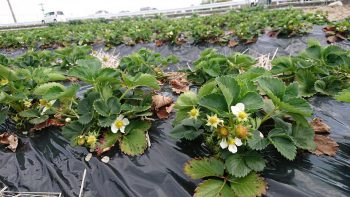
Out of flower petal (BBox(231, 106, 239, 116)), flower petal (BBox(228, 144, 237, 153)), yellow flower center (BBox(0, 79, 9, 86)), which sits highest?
flower petal (BBox(231, 106, 239, 116))

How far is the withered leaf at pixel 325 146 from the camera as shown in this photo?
1646 mm

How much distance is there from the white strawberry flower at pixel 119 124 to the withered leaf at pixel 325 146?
45.0 inches

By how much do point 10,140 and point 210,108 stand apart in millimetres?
1538

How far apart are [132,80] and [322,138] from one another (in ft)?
4.01

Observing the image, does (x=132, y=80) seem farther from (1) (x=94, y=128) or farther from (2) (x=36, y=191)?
→ (2) (x=36, y=191)

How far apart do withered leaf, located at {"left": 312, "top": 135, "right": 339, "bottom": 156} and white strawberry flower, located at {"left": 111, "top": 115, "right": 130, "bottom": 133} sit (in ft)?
3.75

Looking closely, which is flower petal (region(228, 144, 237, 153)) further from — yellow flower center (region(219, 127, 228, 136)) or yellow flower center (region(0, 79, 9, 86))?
yellow flower center (region(0, 79, 9, 86))

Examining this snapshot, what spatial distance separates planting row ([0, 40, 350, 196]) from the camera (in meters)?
1.46

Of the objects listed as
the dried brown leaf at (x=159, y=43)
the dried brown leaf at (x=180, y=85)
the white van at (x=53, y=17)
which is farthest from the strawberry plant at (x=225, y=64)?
the white van at (x=53, y=17)

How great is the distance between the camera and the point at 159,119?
7.14 feet

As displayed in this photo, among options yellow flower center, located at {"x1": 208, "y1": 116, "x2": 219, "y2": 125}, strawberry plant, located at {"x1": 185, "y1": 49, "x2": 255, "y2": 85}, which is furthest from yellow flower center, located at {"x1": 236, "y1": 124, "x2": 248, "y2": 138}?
strawberry plant, located at {"x1": 185, "y1": 49, "x2": 255, "y2": 85}

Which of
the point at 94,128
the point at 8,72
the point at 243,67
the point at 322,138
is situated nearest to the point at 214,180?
the point at 322,138

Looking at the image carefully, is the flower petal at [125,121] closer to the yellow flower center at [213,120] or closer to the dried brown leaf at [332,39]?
the yellow flower center at [213,120]

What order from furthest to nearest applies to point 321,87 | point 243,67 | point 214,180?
point 243,67, point 321,87, point 214,180
